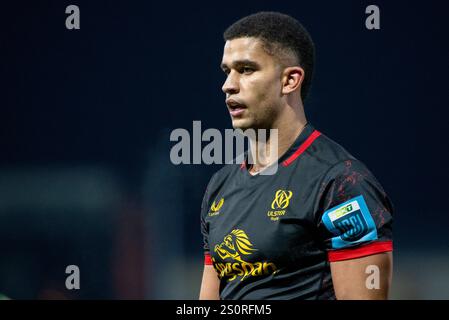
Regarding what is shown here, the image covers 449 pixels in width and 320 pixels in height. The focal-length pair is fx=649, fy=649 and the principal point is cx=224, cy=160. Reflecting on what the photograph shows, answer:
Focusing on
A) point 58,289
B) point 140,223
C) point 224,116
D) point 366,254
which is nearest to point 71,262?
point 58,289

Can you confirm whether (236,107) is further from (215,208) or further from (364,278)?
(364,278)

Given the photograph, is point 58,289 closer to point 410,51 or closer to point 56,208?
point 56,208

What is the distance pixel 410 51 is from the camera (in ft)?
13.4

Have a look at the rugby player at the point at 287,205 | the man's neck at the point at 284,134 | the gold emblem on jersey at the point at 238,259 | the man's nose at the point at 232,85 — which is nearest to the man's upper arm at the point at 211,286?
the rugby player at the point at 287,205

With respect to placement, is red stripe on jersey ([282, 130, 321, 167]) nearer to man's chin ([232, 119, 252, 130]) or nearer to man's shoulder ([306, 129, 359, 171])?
man's shoulder ([306, 129, 359, 171])

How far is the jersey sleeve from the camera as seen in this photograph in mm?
2014

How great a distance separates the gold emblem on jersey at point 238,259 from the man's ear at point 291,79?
0.54 meters

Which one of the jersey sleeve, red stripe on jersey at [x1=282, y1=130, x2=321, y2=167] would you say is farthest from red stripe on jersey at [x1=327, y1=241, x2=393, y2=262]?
red stripe on jersey at [x1=282, y1=130, x2=321, y2=167]

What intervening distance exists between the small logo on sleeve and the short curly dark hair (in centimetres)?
57

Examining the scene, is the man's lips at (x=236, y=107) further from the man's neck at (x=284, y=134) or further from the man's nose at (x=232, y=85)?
the man's neck at (x=284, y=134)

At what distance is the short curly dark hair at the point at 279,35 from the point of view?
7.55ft

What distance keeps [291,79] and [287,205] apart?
476 mm

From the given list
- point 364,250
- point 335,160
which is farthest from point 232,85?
point 364,250

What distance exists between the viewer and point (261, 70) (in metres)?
2.28
